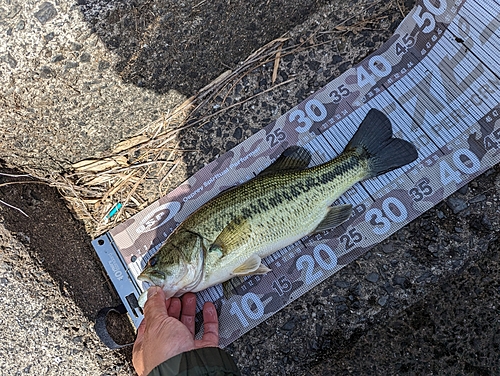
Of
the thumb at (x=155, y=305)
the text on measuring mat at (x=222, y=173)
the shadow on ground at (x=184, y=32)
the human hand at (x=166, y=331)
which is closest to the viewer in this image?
the human hand at (x=166, y=331)

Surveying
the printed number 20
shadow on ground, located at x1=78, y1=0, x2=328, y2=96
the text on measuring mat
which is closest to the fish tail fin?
the printed number 20

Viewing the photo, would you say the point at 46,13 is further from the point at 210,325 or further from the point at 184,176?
the point at 210,325

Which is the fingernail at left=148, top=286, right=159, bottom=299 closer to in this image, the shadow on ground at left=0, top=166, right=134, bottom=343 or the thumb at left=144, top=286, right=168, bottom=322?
the thumb at left=144, top=286, right=168, bottom=322

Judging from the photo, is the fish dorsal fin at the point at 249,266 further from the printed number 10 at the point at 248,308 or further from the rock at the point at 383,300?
the rock at the point at 383,300

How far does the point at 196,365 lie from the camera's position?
7.50 feet

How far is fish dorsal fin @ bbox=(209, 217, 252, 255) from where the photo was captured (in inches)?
99.3

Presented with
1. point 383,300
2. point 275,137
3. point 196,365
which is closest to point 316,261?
point 383,300

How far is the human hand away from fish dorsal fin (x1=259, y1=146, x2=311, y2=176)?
103cm

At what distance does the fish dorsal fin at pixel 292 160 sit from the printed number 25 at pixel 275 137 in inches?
9.2

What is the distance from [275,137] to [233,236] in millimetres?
870

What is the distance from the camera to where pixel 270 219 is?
101 inches

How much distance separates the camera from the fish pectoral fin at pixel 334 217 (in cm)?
270

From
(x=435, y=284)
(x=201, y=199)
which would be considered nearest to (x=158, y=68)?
(x=201, y=199)

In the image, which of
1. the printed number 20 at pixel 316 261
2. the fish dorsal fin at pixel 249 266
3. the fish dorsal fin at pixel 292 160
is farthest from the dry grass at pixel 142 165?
the printed number 20 at pixel 316 261
